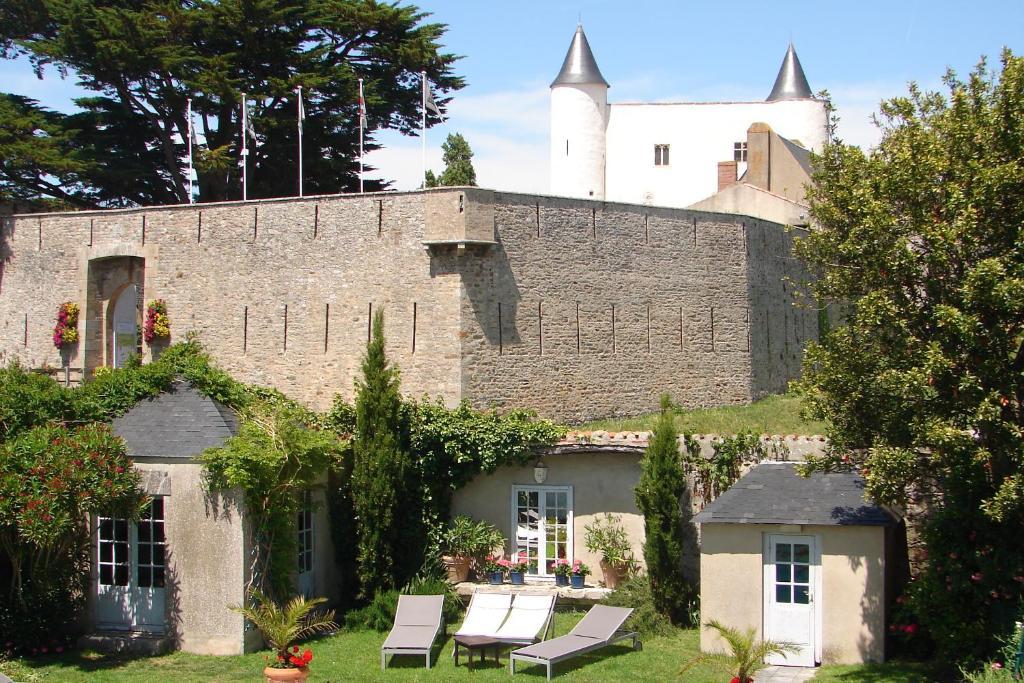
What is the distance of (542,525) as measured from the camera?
56.7 ft

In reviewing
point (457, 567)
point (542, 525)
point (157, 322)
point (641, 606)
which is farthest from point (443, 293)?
point (641, 606)

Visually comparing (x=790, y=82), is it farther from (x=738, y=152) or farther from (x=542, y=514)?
(x=542, y=514)

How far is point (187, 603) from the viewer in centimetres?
1473

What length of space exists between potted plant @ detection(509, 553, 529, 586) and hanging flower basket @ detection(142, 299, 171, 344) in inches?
336

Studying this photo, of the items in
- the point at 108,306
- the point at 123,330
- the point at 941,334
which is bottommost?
the point at 941,334

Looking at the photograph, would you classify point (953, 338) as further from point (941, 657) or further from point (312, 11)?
point (312, 11)

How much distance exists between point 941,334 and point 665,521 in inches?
204

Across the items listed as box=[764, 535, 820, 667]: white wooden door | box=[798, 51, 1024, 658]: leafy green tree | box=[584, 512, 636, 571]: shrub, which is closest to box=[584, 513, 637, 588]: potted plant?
box=[584, 512, 636, 571]: shrub

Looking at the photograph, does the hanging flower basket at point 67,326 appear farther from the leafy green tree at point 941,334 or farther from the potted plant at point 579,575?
the leafy green tree at point 941,334

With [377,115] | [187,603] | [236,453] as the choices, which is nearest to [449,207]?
[236,453]

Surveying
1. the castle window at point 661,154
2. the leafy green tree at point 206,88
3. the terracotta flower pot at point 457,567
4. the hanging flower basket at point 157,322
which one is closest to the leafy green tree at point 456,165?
the leafy green tree at point 206,88

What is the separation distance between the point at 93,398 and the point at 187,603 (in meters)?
3.18

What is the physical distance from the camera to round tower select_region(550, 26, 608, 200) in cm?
3541

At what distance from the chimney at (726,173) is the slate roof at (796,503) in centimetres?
1853
